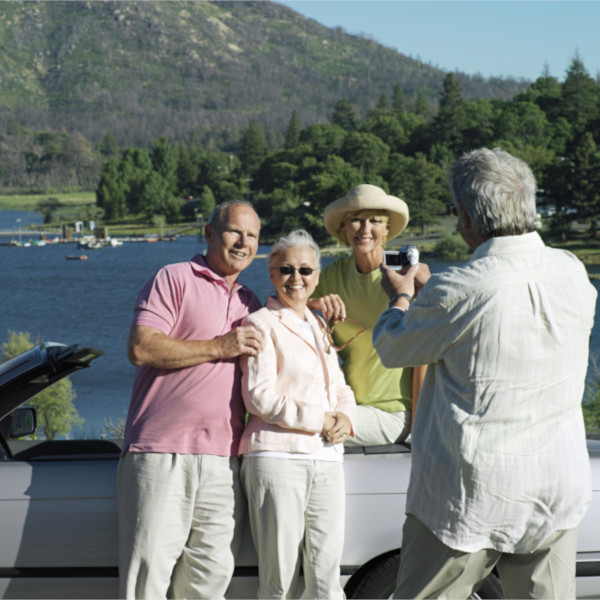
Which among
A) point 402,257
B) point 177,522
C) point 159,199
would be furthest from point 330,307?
point 159,199

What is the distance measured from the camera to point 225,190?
120m

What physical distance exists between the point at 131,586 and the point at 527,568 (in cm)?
117

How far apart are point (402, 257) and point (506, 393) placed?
2.50ft

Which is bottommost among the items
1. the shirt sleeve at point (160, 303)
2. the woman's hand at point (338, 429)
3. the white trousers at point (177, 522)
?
the white trousers at point (177, 522)

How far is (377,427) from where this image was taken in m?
2.85

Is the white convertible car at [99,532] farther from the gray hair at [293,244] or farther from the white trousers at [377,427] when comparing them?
the gray hair at [293,244]

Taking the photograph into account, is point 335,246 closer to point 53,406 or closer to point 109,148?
point 53,406

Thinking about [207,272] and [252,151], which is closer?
[207,272]

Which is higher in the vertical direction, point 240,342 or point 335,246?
point 240,342

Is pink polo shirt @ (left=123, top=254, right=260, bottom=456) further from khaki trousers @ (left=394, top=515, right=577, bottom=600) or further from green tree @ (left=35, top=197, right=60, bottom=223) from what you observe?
green tree @ (left=35, top=197, right=60, bottom=223)

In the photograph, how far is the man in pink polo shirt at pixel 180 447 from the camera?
2480 millimetres

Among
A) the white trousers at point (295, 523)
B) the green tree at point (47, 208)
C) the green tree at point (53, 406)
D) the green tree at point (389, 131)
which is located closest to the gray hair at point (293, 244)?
the white trousers at point (295, 523)

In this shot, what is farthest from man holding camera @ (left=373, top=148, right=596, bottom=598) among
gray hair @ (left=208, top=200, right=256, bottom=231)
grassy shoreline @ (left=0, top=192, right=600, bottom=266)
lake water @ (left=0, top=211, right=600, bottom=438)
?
grassy shoreline @ (left=0, top=192, right=600, bottom=266)

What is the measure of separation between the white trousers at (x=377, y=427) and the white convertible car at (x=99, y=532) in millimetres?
130
